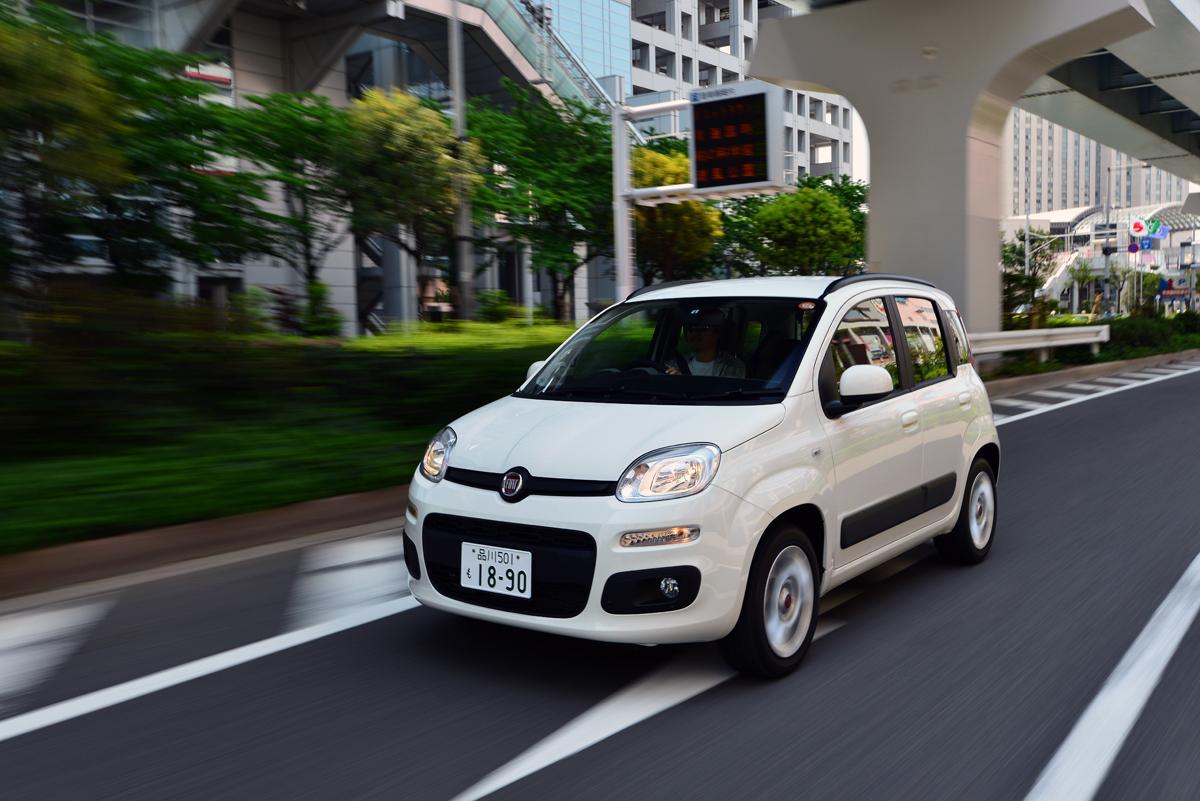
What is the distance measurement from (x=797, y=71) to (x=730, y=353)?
14.6 meters

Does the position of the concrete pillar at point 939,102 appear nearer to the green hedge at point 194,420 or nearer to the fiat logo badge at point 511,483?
the green hedge at point 194,420

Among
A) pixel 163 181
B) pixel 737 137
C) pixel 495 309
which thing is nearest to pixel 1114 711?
pixel 737 137

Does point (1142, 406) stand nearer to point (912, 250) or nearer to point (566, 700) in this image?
point (912, 250)

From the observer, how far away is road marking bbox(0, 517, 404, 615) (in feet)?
17.5

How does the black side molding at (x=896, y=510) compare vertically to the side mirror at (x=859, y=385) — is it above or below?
below

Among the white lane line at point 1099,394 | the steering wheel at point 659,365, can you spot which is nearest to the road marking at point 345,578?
→ the steering wheel at point 659,365

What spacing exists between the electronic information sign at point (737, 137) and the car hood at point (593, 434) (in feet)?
33.5

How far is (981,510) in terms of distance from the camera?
19.9 ft

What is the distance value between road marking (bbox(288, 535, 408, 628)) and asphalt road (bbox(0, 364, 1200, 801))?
2 centimetres

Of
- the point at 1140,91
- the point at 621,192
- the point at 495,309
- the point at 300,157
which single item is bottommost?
the point at 495,309

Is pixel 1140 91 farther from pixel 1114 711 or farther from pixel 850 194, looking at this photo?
pixel 1114 711

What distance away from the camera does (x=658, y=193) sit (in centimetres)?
1501

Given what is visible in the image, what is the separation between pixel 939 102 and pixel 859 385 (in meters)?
13.6

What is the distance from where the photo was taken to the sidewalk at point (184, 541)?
5.46 m
